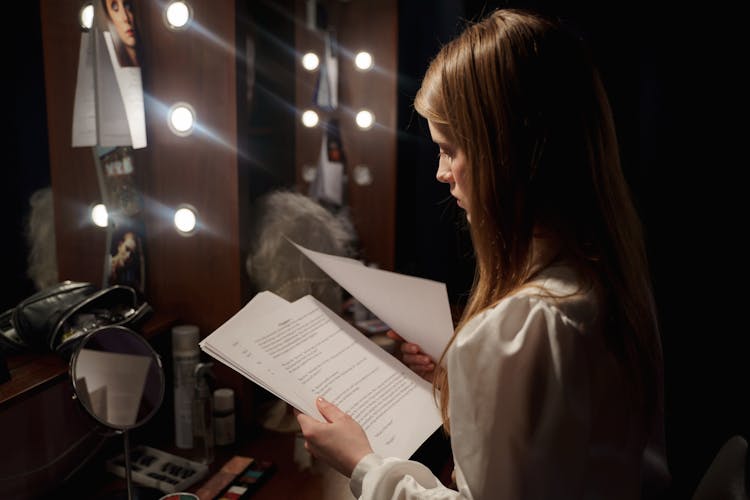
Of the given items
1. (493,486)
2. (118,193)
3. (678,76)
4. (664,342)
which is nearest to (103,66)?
(118,193)

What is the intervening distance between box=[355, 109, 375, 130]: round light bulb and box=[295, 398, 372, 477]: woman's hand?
76.0 inches

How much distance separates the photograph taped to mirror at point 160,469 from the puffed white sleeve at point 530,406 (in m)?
0.70

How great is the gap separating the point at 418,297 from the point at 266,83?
1.17 metres

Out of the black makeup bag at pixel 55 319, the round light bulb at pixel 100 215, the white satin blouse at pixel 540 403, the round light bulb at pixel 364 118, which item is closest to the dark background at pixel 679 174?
the round light bulb at pixel 100 215

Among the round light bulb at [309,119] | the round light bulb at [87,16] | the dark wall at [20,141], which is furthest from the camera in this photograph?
the round light bulb at [309,119]

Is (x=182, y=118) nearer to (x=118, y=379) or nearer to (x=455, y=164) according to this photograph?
(x=118, y=379)

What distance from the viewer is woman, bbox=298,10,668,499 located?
2.39 feet

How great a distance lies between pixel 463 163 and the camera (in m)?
0.87

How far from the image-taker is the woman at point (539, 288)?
729mm

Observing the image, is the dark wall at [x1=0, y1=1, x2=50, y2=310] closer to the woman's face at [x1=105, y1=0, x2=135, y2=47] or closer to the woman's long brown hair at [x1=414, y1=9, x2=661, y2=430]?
→ the woman's face at [x1=105, y1=0, x2=135, y2=47]

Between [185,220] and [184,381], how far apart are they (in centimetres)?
37

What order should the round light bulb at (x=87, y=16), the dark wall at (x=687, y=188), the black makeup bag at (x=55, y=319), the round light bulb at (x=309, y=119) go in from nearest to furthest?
the black makeup bag at (x=55, y=319) < the round light bulb at (x=87, y=16) < the dark wall at (x=687, y=188) < the round light bulb at (x=309, y=119)

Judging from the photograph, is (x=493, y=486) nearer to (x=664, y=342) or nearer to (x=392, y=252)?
(x=664, y=342)

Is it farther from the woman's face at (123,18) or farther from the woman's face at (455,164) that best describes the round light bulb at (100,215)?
the woman's face at (455,164)
